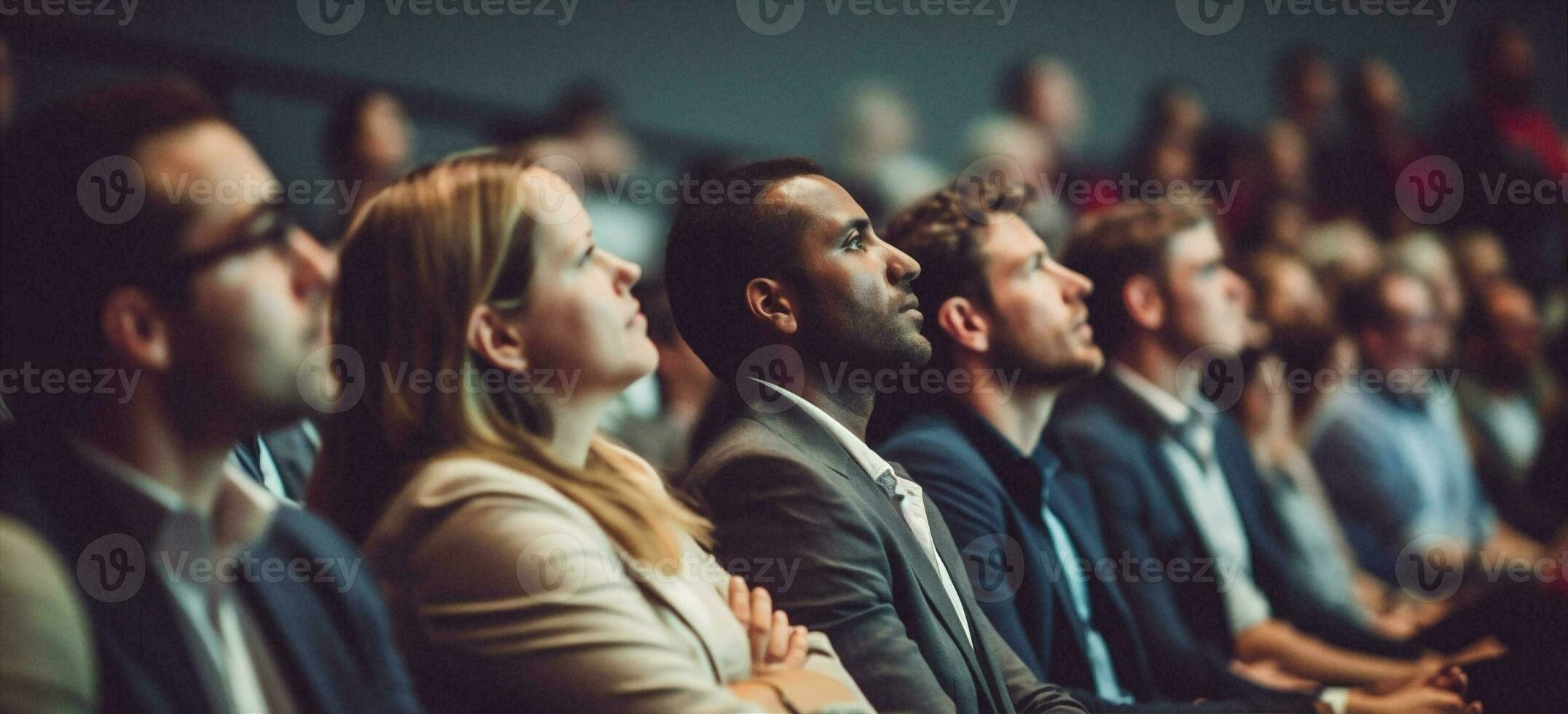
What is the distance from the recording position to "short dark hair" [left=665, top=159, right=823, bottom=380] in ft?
5.45

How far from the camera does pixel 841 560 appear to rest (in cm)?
150

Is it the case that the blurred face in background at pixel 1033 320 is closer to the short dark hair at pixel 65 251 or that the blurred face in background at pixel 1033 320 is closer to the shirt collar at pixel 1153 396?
the shirt collar at pixel 1153 396

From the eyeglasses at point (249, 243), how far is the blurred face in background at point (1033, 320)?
1.15 meters

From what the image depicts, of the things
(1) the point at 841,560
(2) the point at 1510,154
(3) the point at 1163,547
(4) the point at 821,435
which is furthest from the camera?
(2) the point at 1510,154

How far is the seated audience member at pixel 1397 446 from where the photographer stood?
A: 3.66 m

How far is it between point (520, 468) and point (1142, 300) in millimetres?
1580

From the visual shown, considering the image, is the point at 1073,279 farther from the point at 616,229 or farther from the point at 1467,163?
the point at 1467,163

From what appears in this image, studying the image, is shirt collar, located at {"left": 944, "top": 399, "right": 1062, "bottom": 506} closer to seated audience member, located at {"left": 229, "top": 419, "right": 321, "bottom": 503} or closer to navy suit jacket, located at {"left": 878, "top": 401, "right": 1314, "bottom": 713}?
navy suit jacket, located at {"left": 878, "top": 401, "right": 1314, "bottom": 713}

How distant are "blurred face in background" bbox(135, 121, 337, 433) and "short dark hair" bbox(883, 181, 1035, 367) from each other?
1068mm

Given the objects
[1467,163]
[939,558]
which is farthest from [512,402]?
[1467,163]

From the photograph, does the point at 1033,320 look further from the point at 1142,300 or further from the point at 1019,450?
the point at 1142,300

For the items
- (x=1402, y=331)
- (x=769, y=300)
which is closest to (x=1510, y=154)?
(x=1402, y=331)

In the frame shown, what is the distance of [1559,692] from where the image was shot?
212cm

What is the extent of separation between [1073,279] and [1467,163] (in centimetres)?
392
